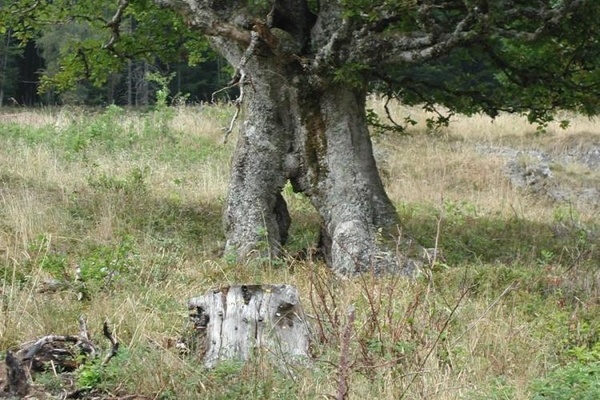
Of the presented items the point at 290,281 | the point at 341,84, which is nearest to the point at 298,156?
the point at 341,84

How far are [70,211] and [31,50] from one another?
45722 millimetres

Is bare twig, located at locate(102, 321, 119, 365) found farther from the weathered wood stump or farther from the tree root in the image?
the weathered wood stump

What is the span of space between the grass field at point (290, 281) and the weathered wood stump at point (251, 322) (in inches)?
5.6

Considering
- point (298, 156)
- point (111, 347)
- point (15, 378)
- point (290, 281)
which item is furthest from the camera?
point (298, 156)

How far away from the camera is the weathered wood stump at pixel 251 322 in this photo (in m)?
5.77

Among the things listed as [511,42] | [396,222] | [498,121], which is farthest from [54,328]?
[498,121]

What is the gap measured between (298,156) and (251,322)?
4560 mm

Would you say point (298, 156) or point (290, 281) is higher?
point (298, 156)

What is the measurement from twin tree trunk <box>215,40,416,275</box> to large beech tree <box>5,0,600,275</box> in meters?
0.01

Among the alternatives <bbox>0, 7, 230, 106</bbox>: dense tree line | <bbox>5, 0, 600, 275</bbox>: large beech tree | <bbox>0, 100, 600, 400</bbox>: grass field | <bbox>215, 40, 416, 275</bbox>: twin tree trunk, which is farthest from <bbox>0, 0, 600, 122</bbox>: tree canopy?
<bbox>0, 7, 230, 106</bbox>: dense tree line

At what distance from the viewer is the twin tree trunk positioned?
391 inches

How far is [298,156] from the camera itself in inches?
401

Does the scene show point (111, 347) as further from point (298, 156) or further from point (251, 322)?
point (298, 156)

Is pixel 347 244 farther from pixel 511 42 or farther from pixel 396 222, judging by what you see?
pixel 511 42
